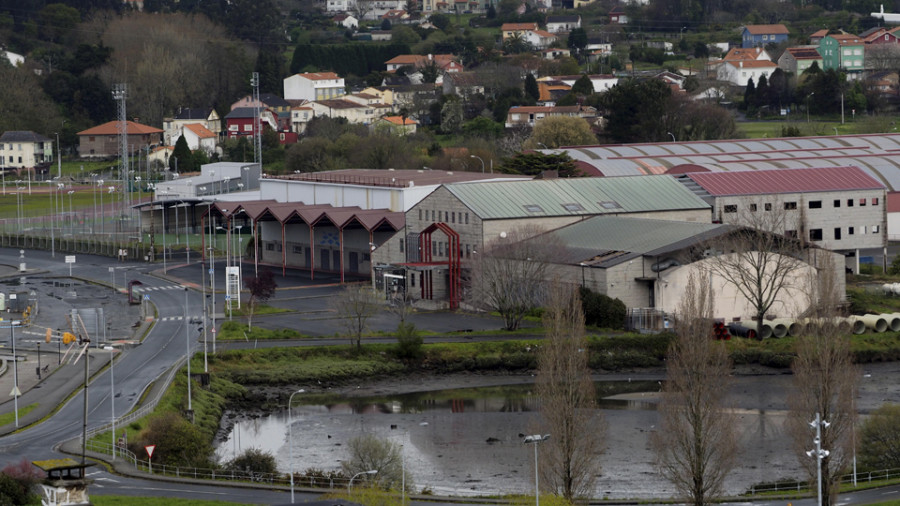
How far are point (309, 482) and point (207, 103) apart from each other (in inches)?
4987

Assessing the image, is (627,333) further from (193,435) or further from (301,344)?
(193,435)

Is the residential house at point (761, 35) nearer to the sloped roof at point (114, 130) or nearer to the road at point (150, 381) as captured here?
the sloped roof at point (114, 130)

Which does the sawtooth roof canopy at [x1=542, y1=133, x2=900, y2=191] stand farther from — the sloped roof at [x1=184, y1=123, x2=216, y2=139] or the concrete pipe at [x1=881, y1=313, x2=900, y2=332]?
the sloped roof at [x1=184, y1=123, x2=216, y2=139]

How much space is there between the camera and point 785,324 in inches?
2500

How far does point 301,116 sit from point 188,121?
11.8 metres

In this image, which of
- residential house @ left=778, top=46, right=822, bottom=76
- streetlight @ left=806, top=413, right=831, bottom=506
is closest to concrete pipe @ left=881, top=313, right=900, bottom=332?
streetlight @ left=806, top=413, right=831, bottom=506

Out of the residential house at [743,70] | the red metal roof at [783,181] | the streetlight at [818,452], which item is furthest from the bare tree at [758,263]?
the residential house at [743,70]

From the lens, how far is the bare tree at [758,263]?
62281 mm

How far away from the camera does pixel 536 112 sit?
458 ft

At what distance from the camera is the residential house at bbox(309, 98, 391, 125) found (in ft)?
504

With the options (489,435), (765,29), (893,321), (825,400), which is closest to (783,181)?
(893,321)

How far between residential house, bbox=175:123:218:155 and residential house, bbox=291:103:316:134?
1188 cm

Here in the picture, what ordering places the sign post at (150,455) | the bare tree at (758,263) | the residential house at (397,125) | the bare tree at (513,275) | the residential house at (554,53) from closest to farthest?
1. the sign post at (150,455)
2. the bare tree at (758,263)
3. the bare tree at (513,275)
4. the residential house at (397,125)
5. the residential house at (554,53)

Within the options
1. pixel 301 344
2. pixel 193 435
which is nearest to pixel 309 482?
pixel 193 435
